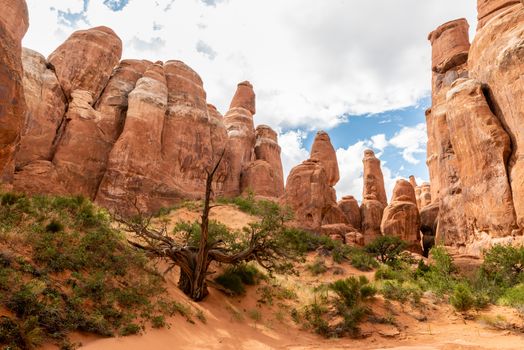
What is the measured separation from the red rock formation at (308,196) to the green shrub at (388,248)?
18.3ft

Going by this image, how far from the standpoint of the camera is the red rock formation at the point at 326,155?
44.7 metres

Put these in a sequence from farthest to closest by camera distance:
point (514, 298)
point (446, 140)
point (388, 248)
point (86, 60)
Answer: point (86, 60) → point (446, 140) → point (388, 248) → point (514, 298)

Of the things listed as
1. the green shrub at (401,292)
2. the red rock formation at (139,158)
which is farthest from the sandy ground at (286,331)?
the red rock formation at (139,158)

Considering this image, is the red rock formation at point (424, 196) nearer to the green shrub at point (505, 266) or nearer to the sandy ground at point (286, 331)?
the green shrub at point (505, 266)

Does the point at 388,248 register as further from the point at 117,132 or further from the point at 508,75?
the point at 117,132

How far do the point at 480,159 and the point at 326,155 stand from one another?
24.2m

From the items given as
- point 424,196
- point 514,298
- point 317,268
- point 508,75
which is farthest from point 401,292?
point 424,196

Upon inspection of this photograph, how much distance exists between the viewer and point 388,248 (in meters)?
27.1

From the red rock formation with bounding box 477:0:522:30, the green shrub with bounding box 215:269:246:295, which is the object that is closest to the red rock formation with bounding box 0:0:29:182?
the green shrub with bounding box 215:269:246:295

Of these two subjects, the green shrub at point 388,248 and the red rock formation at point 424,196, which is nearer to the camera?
the green shrub at point 388,248

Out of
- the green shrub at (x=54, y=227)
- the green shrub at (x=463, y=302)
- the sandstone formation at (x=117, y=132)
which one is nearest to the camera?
the green shrub at (x=54, y=227)

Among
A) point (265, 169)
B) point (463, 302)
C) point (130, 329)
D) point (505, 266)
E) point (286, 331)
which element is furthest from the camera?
point (265, 169)

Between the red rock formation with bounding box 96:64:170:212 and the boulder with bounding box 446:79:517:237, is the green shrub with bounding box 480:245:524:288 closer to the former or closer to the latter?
the boulder with bounding box 446:79:517:237

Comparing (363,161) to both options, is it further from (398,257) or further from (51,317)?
(51,317)
